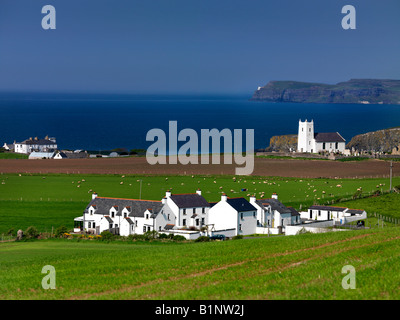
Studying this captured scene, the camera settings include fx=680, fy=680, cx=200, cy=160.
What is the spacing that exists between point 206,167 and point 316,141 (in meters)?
37.8

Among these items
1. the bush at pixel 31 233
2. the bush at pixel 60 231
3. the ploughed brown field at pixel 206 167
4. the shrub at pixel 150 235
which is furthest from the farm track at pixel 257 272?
the ploughed brown field at pixel 206 167

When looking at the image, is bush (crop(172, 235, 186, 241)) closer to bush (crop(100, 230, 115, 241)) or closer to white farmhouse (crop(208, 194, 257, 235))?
bush (crop(100, 230, 115, 241))

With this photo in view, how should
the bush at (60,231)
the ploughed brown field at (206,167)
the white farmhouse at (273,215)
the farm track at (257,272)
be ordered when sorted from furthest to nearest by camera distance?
the ploughed brown field at (206,167), the white farmhouse at (273,215), the bush at (60,231), the farm track at (257,272)

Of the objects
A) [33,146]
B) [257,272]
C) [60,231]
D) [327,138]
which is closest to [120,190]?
[60,231]

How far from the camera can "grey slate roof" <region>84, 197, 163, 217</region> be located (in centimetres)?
4791

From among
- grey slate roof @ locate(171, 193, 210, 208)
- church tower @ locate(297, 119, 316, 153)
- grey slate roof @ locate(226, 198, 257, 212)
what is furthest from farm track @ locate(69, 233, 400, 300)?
church tower @ locate(297, 119, 316, 153)

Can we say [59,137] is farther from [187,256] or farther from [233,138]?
[187,256]

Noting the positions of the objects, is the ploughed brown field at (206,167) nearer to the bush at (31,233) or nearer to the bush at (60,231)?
the bush at (60,231)

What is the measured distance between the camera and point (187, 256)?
1119 inches

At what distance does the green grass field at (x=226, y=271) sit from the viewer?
19.5 metres

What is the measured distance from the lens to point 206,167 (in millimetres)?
95625

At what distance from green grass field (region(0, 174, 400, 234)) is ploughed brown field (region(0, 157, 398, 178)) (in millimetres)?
6732

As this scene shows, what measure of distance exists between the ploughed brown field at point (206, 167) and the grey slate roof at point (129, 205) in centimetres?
3550
